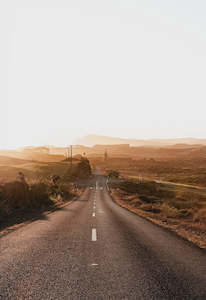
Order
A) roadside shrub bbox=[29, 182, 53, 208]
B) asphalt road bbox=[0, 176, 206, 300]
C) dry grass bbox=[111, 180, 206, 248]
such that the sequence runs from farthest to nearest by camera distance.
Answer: roadside shrub bbox=[29, 182, 53, 208], dry grass bbox=[111, 180, 206, 248], asphalt road bbox=[0, 176, 206, 300]

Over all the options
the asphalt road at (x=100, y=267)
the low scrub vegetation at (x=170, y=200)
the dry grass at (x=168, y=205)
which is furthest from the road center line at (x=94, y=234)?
the low scrub vegetation at (x=170, y=200)

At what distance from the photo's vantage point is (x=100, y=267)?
22.9 ft

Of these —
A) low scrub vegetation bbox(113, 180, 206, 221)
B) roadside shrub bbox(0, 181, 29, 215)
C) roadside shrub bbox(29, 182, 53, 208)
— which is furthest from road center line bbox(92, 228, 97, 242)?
low scrub vegetation bbox(113, 180, 206, 221)

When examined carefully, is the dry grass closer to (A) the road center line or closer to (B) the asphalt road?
(B) the asphalt road

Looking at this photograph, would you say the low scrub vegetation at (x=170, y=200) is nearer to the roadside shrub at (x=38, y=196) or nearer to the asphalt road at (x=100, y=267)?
the roadside shrub at (x=38, y=196)

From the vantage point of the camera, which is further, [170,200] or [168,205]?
[170,200]

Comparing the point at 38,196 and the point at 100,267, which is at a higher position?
the point at 100,267

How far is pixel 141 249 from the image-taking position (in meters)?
8.83

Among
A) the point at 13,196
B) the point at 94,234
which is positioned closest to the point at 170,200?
the point at 13,196

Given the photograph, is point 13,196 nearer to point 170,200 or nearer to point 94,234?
point 94,234

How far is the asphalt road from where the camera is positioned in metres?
5.46

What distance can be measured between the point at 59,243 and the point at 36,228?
11.5 ft

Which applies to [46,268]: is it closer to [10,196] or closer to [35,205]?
[10,196]

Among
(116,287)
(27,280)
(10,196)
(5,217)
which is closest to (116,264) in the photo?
(116,287)
